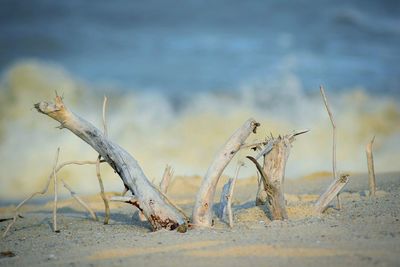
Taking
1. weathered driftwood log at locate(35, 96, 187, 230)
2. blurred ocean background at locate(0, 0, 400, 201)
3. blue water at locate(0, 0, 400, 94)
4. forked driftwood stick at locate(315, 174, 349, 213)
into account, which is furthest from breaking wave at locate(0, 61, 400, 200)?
forked driftwood stick at locate(315, 174, 349, 213)

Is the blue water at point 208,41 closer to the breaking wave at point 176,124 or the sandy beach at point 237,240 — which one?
the breaking wave at point 176,124

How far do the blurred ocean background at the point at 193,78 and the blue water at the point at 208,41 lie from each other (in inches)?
1.5

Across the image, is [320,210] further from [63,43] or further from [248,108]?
[63,43]

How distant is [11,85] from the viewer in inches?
762

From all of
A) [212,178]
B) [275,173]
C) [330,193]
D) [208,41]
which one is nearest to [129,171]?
[212,178]

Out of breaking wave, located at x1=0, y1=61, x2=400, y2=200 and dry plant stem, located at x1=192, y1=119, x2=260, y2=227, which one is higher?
breaking wave, located at x1=0, y1=61, x2=400, y2=200

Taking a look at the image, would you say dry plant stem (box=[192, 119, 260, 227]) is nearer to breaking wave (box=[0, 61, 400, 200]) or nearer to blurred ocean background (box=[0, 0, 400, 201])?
breaking wave (box=[0, 61, 400, 200])

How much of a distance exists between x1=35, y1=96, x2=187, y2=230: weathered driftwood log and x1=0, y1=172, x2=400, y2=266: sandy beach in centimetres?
25

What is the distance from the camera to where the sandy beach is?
525 centimetres

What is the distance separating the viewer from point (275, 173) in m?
7.04

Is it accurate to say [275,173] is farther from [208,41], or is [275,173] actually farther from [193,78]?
[208,41]

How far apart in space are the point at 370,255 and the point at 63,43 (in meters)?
17.8

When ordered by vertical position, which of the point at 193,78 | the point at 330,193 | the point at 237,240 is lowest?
the point at 237,240

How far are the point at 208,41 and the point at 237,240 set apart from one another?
1786 centimetres
